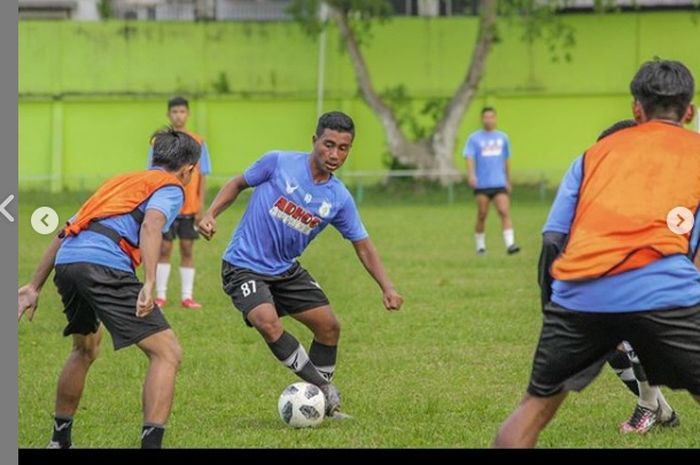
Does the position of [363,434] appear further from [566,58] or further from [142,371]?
[566,58]

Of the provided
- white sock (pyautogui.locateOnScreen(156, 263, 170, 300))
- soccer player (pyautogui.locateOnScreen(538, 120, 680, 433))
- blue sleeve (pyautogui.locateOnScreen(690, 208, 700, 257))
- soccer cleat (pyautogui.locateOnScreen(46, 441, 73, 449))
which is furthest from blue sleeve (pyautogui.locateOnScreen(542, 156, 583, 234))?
white sock (pyautogui.locateOnScreen(156, 263, 170, 300))

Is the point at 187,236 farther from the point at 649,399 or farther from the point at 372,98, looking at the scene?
the point at 372,98

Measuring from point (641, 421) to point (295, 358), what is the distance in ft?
6.77

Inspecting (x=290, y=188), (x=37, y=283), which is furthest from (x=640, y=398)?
(x=37, y=283)

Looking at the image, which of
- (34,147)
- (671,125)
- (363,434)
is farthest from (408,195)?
(671,125)

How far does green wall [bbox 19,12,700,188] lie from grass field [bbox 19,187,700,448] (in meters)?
20.2

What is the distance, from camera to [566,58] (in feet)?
123

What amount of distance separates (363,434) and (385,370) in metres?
2.51

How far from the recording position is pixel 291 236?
938 cm

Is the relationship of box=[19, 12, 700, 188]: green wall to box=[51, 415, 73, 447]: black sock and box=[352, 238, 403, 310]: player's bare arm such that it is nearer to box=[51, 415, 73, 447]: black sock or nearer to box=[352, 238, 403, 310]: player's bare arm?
box=[352, 238, 403, 310]: player's bare arm

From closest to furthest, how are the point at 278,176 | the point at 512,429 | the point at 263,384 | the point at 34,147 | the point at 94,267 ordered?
1. the point at 512,429
2. the point at 94,267
3. the point at 278,176
4. the point at 263,384
5. the point at 34,147

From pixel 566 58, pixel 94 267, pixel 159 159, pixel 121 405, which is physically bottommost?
pixel 121 405

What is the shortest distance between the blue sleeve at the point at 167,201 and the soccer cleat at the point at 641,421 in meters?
2.86

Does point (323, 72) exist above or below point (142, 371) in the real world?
above
